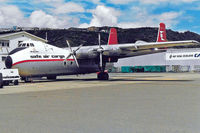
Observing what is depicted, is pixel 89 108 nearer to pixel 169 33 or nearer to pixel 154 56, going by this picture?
pixel 154 56

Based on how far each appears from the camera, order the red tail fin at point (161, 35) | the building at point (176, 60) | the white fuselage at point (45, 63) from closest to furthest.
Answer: the white fuselage at point (45, 63)
the red tail fin at point (161, 35)
the building at point (176, 60)

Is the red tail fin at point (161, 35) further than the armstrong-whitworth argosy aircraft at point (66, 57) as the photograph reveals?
Yes

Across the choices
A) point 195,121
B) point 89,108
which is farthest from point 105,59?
point 195,121

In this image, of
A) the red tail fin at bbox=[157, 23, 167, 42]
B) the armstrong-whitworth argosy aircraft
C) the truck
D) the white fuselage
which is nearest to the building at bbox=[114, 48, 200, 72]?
the red tail fin at bbox=[157, 23, 167, 42]

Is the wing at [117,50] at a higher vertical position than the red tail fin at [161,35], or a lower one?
lower

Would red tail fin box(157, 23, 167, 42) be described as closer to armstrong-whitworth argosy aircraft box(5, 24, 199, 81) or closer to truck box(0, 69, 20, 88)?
armstrong-whitworth argosy aircraft box(5, 24, 199, 81)

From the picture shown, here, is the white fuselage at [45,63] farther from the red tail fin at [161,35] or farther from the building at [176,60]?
the building at [176,60]

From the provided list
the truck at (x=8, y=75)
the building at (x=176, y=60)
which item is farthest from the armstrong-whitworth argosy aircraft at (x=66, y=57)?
the building at (x=176, y=60)

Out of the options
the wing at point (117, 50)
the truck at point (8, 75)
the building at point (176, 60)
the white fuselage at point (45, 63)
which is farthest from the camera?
the building at point (176, 60)

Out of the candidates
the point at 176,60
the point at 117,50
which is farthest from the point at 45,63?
the point at 176,60

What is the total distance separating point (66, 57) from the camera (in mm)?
30797

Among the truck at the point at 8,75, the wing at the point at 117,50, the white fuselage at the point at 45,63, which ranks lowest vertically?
the truck at the point at 8,75

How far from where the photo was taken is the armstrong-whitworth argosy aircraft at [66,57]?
27.1 m

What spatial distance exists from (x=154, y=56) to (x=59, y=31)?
281 ft
